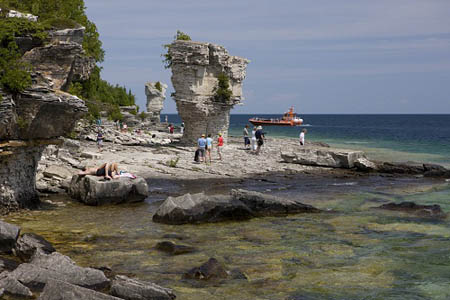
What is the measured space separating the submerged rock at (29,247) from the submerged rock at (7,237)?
0.49 ft

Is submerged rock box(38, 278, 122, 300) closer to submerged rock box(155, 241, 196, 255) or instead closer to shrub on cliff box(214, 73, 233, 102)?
submerged rock box(155, 241, 196, 255)

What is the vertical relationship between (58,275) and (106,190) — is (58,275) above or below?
below

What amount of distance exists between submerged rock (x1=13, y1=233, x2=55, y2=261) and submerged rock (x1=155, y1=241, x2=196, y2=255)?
2.92 meters

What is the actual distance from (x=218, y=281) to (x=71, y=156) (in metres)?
20.3

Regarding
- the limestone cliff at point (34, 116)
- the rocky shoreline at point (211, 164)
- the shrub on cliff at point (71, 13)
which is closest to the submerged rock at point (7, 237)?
the limestone cliff at point (34, 116)

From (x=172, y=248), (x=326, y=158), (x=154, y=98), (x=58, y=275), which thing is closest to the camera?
(x=58, y=275)

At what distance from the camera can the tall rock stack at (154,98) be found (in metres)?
78.9

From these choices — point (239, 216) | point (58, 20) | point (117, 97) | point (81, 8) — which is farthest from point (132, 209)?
point (117, 97)

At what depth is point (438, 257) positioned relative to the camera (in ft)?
47.5

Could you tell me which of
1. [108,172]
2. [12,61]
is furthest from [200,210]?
[12,61]

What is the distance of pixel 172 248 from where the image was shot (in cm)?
1452

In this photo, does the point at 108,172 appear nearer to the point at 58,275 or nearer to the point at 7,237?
the point at 7,237

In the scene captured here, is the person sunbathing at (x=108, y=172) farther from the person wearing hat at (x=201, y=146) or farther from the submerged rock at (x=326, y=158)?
the submerged rock at (x=326, y=158)

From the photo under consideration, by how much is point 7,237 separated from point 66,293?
4506mm
